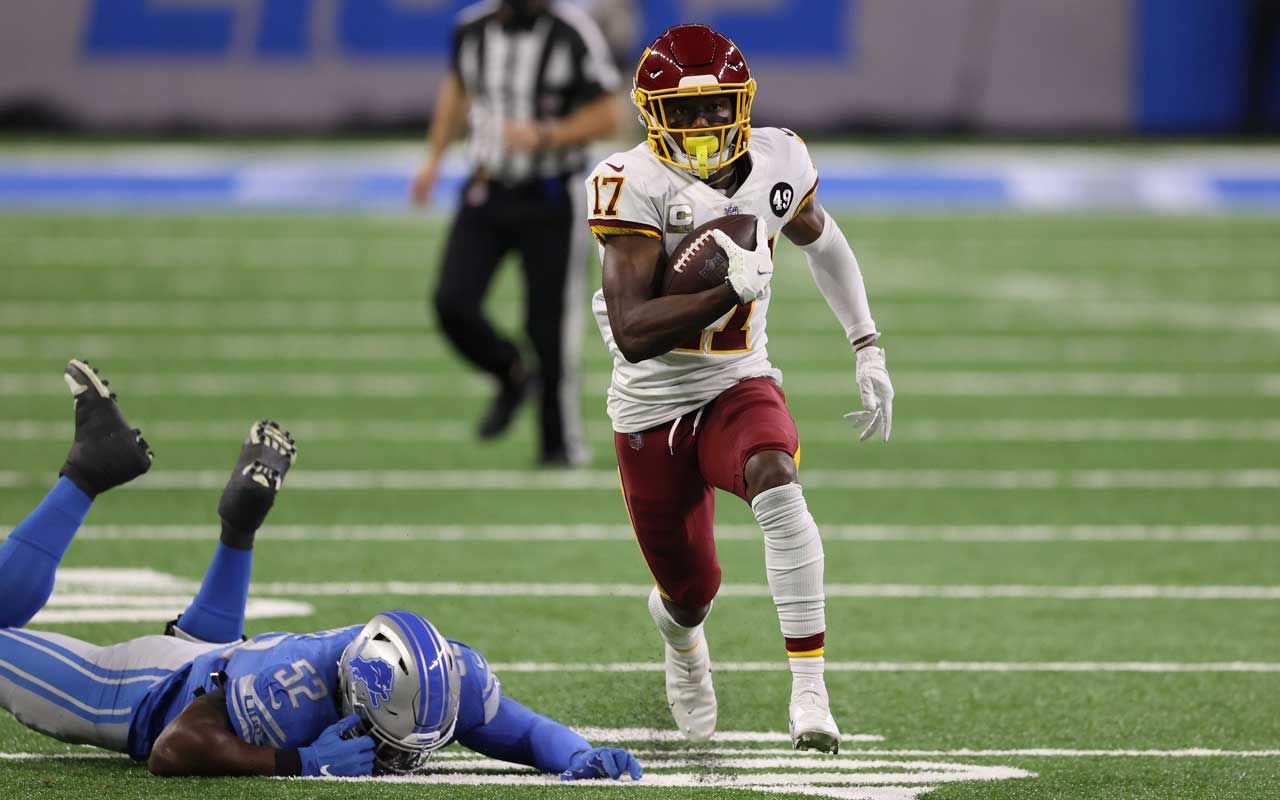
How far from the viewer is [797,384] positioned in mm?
10016

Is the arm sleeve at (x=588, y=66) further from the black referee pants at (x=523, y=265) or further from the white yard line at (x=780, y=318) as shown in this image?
the white yard line at (x=780, y=318)

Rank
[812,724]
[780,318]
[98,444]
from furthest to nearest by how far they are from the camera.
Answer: [780,318], [98,444], [812,724]

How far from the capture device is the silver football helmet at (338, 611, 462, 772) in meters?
3.76

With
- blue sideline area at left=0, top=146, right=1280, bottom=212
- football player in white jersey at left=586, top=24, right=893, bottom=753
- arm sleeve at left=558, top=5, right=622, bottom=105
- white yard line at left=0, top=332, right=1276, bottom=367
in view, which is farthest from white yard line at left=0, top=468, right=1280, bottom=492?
blue sideline area at left=0, top=146, right=1280, bottom=212

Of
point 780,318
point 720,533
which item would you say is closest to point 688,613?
point 720,533

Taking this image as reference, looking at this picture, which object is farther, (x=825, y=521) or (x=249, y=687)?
(x=825, y=521)

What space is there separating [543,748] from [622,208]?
3.66 feet

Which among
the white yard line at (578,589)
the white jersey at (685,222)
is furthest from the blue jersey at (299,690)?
the white yard line at (578,589)

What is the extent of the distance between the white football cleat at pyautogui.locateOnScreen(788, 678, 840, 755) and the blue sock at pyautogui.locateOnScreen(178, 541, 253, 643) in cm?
132

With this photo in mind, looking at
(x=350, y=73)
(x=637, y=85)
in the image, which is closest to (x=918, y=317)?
(x=637, y=85)

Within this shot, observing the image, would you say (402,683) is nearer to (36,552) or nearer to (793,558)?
(793,558)

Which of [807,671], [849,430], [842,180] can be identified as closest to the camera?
[807,671]

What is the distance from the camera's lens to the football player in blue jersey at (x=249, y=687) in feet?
12.5

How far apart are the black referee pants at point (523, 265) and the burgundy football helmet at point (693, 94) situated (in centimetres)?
344
